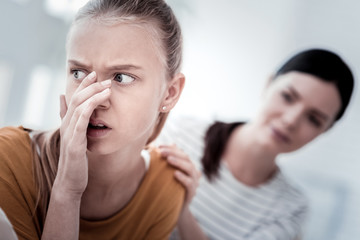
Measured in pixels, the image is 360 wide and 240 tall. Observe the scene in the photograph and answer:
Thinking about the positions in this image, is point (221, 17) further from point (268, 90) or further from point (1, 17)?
point (1, 17)

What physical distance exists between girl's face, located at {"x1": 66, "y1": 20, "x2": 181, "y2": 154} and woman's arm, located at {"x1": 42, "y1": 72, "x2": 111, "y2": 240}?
0.02 meters

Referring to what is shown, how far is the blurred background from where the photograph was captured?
0.54 m

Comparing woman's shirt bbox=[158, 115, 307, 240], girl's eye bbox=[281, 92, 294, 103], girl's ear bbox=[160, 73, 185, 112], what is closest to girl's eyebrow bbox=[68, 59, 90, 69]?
girl's ear bbox=[160, 73, 185, 112]

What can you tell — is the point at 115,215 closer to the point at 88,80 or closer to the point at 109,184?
the point at 109,184

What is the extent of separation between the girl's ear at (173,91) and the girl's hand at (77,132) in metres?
0.12

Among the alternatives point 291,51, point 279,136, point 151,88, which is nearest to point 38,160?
point 151,88

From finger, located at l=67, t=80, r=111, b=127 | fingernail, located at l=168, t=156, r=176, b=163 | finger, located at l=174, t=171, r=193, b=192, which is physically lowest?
finger, located at l=174, t=171, r=193, b=192

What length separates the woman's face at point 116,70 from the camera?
37cm

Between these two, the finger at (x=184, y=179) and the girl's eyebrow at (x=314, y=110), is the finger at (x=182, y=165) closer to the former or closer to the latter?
the finger at (x=184, y=179)

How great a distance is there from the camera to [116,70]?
1.25 ft

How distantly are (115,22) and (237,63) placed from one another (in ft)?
2.63

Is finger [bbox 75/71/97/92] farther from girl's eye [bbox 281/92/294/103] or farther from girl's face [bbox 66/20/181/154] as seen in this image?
girl's eye [bbox 281/92/294/103]

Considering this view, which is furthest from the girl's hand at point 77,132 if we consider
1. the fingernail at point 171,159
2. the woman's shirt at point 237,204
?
the woman's shirt at point 237,204

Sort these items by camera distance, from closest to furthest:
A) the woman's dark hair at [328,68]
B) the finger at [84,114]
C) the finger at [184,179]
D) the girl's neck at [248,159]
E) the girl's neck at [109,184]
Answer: the finger at [84,114], the girl's neck at [109,184], the finger at [184,179], the woman's dark hair at [328,68], the girl's neck at [248,159]
